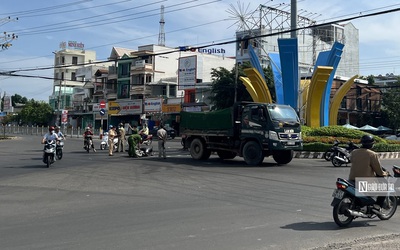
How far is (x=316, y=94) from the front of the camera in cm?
3055

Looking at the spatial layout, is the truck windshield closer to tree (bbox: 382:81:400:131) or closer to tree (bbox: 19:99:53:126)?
tree (bbox: 382:81:400:131)

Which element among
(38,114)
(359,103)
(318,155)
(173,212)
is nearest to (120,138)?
(318,155)

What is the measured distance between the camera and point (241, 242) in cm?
659

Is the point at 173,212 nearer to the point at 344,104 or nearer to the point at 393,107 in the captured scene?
the point at 344,104

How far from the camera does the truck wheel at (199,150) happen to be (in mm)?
21359

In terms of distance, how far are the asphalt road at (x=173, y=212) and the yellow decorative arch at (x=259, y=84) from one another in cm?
1655

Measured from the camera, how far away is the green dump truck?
60.5 ft

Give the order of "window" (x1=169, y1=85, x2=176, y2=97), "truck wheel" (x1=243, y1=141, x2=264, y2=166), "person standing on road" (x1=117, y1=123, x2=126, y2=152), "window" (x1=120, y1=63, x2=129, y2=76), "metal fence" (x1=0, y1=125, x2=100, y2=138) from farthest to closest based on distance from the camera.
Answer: "window" (x1=120, y1=63, x2=129, y2=76), "window" (x1=169, y1=85, x2=176, y2=97), "metal fence" (x1=0, y1=125, x2=100, y2=138), "person standing on road" (x1=117, y1=123, x2=126, y2=152), "truck wheel" (x1=243, y1=141, x2=264, y2=166)

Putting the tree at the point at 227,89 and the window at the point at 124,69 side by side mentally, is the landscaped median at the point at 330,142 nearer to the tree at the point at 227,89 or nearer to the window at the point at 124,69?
the tree at the point at 227,89

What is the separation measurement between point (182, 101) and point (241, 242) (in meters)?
52.0

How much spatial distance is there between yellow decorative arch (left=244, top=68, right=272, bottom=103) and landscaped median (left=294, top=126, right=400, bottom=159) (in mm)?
5628

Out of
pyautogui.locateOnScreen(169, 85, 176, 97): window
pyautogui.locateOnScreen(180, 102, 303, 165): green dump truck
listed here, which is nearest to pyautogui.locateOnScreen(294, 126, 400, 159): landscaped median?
pyautogui.locateOnScreen(180, 102, 303, 165): green dump truck

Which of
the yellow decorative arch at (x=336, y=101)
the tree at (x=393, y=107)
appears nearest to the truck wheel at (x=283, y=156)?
the yellow decorative arch at (x=336, y=101)

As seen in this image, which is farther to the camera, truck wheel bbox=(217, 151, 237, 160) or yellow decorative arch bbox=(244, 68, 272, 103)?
yellow decorative arch bbox=(244, 68, 272, 103)
